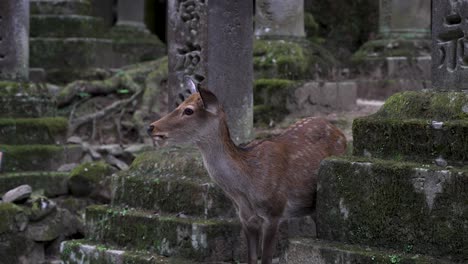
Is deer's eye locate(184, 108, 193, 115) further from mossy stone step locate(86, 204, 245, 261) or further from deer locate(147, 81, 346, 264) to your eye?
mossy stone step locate(86, 204, 245, 261)

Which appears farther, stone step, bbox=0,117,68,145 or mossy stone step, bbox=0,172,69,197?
stone step, bbox=0,117,68,145

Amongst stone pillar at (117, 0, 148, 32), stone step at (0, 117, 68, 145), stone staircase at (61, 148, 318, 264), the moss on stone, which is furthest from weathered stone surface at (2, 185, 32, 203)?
stone pillar at (117, 0, 148, 32)

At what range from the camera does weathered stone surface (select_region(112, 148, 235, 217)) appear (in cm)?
736

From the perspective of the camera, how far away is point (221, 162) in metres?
6.43

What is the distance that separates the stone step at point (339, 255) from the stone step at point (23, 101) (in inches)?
224

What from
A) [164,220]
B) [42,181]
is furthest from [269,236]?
[42,181]

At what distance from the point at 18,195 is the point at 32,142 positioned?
172cm

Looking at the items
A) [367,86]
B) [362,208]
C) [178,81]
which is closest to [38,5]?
[367,86]

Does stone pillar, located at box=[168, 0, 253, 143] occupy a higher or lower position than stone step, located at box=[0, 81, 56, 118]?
higher

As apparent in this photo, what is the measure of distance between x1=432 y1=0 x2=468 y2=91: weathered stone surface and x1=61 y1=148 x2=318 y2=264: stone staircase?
1769mm

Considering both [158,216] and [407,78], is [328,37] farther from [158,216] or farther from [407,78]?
[158,216]

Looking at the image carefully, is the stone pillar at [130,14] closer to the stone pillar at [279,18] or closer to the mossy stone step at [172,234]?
the stone pillar at [279,18]

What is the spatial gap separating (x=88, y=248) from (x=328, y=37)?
1190 cm

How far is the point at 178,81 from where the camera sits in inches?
326
